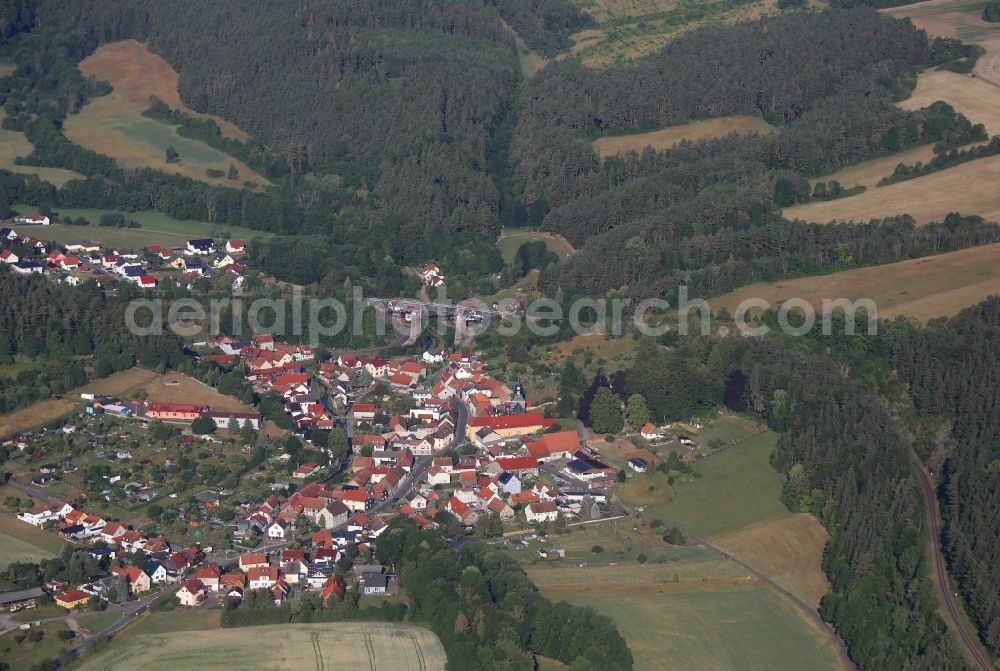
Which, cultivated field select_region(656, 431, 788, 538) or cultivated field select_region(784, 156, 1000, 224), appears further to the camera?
cultivated field select_region(784, 156, 1000, 224)

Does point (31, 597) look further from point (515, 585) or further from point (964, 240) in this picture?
point (964, 240)

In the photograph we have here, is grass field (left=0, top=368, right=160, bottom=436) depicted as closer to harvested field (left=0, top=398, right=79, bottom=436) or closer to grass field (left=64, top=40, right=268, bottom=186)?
harvested field (left=0, top=398, right=79, bottom=436)

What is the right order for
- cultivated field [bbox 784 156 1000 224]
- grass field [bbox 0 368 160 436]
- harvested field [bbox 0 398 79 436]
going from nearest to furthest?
1. harvested field [bbox 0 398 79 436]
2. grass field [bbox 0 368 160 436]
3. cultivated field [bbox 784 156 1000 224]

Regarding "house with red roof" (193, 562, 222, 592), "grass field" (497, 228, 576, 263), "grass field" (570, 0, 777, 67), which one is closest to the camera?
"house with red roof" (193, 562, 222, 592)

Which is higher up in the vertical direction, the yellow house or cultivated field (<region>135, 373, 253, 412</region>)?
cultivated field (<region>135, 373, 253, 412</region>)

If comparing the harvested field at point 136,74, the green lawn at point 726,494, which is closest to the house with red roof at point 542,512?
the green lawn at point 726,494

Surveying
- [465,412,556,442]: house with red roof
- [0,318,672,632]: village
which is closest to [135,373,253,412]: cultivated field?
[0,318,672,632]: village
